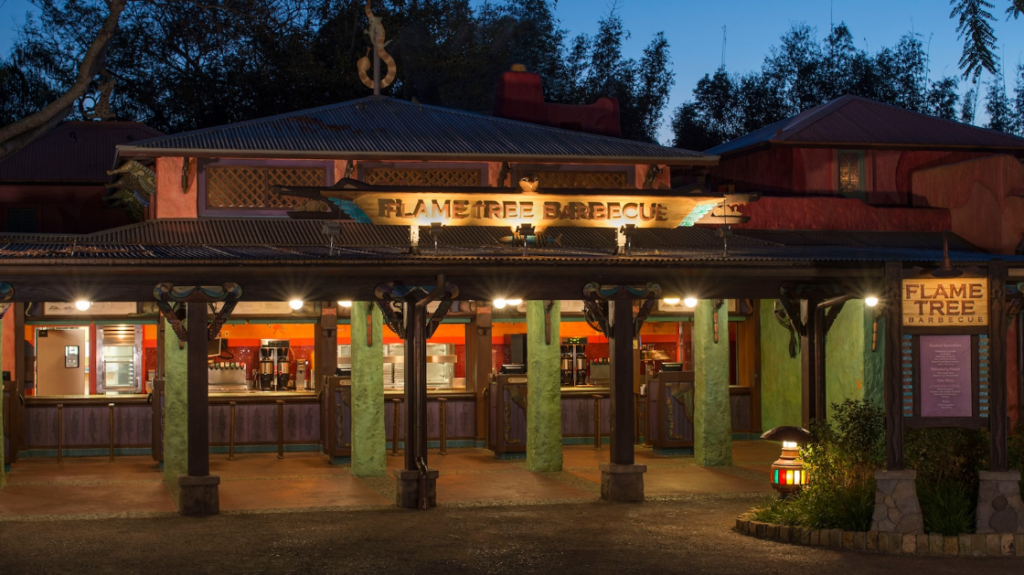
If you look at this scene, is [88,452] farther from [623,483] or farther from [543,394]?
[623,483]

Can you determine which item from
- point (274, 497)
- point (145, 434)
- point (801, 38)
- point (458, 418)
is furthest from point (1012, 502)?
point (801, 38)

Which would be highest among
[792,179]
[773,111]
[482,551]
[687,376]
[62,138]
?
[773,111]

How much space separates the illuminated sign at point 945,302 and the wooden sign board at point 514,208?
331 centimetres

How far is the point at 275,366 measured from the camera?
798 inches

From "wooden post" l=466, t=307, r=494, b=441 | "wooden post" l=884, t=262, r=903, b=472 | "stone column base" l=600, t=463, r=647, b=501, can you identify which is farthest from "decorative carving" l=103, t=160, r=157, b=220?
"wooden post" l=884, t=262, r=903, b=472

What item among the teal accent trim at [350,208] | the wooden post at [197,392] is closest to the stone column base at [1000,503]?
the teal accent trim at [350,208]

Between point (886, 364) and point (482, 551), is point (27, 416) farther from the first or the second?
point (886, 364)

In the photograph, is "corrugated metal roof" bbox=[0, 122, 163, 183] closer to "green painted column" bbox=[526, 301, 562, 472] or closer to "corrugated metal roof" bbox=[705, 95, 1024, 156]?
"green painted column" bbox=[526, 301, 562, 472]

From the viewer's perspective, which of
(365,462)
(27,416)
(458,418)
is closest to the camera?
(365,462)

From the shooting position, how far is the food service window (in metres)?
18.0

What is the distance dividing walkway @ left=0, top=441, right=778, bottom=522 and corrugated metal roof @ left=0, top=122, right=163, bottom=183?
10.4 metres

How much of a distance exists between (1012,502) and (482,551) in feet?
17.4

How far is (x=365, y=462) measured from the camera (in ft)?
56.5

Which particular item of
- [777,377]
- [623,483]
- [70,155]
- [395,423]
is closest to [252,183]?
[395,423]
